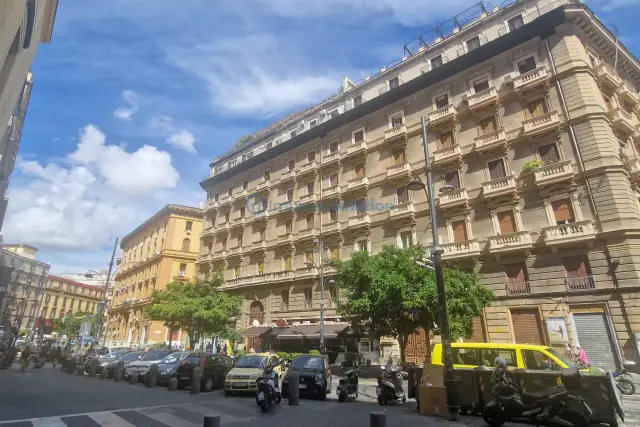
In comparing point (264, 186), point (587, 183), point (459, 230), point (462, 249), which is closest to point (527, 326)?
point (462, 249)

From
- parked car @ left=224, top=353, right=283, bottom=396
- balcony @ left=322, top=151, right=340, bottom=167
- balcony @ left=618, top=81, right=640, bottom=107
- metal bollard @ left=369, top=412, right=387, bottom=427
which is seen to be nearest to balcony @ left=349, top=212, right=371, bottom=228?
balcony @ left=322, top=151, right=340, bottom=167

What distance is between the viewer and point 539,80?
21219 millimetres

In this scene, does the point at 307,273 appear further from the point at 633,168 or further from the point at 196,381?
the point at 633,168

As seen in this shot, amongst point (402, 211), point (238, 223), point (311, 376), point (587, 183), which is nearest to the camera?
point (311, 376)

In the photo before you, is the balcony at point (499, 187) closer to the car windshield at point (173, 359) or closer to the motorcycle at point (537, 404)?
the motorcycle at point (537, 404)

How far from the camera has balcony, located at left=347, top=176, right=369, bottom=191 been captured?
27.5 m

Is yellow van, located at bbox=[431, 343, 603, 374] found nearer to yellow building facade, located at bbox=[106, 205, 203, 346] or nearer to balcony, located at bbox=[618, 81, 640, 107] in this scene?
balcony, located at bbox=[618, 81, 640, 107]

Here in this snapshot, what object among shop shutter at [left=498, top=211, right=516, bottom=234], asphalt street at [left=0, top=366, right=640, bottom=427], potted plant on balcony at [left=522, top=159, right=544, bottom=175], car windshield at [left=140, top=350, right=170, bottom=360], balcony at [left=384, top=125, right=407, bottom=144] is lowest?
asphalt street at [left=0, top=366, right=640, bottom=427]

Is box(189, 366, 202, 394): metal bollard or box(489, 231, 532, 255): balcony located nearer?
box(189, 366, 202, 394): metal bollard

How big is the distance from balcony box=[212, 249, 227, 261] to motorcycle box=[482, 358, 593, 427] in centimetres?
3179

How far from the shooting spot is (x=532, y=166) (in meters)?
20.4

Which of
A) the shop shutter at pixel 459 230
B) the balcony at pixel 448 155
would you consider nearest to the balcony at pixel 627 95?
the balcony at pixel 448 155

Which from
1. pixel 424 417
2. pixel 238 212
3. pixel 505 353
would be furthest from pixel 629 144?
pixel 238 212

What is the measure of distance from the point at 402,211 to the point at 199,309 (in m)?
16.8
